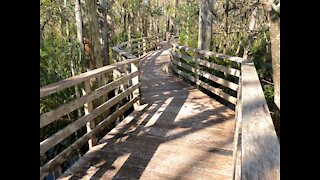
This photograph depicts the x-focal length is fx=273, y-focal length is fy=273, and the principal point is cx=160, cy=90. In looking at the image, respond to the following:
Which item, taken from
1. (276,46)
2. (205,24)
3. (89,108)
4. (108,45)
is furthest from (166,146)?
(108,45)

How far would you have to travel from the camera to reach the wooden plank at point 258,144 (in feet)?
3.55

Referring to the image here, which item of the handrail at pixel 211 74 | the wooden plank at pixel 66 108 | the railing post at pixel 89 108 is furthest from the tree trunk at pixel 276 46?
the railing post at pixel 89 108

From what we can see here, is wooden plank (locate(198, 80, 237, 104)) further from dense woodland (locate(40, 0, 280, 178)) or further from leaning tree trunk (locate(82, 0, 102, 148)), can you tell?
leaning tree trunk (locate(82, 0, 102, 148))

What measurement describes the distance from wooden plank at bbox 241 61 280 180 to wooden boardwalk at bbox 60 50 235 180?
53.6 inches

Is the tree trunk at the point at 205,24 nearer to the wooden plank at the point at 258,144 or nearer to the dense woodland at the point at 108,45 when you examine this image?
the dense woodland at the point at 108,45

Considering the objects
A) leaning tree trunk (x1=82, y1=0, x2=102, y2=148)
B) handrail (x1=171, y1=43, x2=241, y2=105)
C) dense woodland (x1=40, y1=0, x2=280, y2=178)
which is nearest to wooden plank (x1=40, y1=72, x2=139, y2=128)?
dense woodland (x1=40, y1=0, x2=280, y2=178)

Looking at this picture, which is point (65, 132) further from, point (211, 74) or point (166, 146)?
point (211, 74)

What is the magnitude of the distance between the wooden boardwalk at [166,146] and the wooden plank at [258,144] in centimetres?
136

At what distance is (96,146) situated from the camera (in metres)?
4.00
